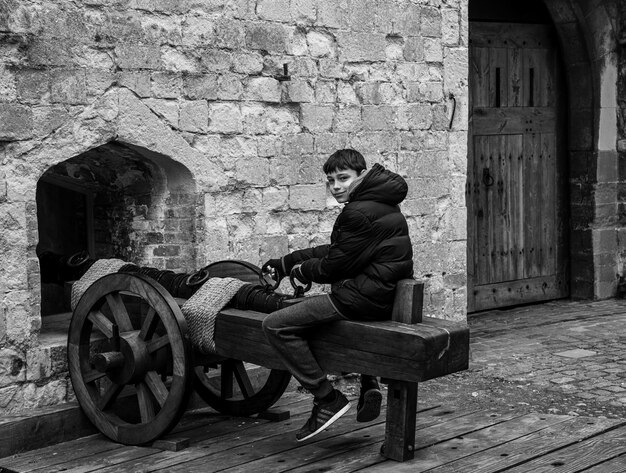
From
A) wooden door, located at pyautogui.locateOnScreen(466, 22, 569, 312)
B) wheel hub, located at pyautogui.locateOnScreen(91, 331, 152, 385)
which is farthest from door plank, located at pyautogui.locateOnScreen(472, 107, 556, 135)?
wheel hub, located at pyautogui.locateOnScreen(91, 331, 152, 385)

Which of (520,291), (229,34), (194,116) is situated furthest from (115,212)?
(520,291)

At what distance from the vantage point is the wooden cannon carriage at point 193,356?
4914mm

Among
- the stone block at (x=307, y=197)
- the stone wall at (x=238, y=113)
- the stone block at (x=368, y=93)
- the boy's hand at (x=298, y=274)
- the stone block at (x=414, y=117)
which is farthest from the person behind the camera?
the stone block at (x=414, y=117)

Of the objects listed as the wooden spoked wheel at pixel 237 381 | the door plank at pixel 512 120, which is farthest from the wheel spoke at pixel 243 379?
the door plank at pixel 512 120

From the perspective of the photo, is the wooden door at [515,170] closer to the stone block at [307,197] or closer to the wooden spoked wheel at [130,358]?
the stone block at [307,197]

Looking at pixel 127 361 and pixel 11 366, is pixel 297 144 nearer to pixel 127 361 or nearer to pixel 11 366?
pixel 127 361

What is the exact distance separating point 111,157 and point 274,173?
0.97m

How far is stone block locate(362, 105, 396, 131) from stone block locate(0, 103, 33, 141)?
2369mm

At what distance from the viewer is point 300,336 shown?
16.8ft

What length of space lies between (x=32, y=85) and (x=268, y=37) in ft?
5.21

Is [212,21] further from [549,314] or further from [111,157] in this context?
[549,314]

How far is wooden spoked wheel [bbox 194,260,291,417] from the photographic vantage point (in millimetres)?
5867

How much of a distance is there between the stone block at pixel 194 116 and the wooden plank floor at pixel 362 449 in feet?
5.37

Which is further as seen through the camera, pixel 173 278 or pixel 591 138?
pixel 591 138
